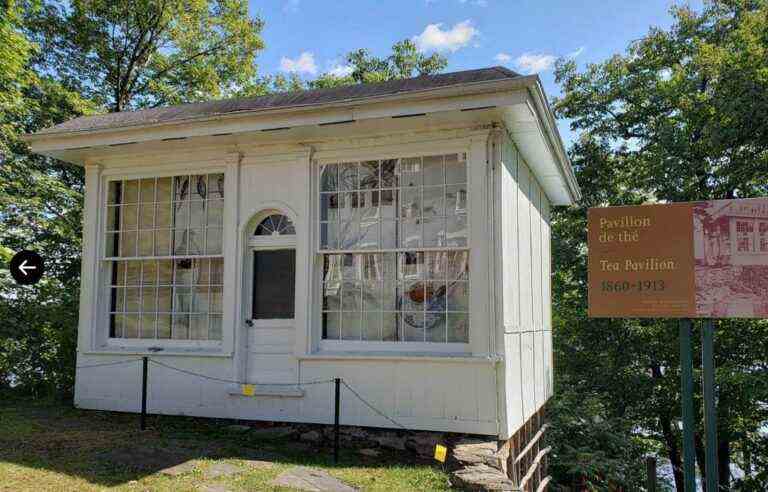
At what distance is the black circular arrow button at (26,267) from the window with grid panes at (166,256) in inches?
75.7

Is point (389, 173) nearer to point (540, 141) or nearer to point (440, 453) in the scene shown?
point (540, 141)

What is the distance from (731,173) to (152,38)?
16073 mm

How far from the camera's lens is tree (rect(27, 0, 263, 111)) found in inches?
680

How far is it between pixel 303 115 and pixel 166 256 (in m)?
2.74

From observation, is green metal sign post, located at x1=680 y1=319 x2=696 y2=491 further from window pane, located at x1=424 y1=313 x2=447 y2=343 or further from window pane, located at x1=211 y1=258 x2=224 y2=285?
window pane, located at x1=211 y1=258 x2=224 y2=285

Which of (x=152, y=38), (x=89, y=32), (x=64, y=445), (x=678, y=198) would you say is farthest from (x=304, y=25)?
(x=64, y=445)


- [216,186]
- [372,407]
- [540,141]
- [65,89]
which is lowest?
[372,407]

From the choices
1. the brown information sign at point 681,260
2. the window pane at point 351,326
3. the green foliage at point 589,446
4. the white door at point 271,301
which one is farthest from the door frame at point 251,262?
the green foliage at point 589,446

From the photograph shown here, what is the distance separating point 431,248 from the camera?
676 cm

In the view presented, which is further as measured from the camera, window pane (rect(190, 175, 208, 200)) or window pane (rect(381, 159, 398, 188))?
window pane (rect(190, 175, 208, 200))

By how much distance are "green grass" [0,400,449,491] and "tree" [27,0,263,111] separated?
12.9 meters

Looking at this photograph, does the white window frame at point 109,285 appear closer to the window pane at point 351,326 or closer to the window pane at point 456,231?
the window pane at point 351,326

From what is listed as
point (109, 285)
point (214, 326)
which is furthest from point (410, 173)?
point (109, 285)

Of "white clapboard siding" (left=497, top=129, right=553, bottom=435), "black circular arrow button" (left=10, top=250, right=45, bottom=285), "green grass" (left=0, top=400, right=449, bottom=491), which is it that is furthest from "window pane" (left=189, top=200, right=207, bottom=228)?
"white clapboard siding" (left=497, top=129, right=553, bottom=435)
